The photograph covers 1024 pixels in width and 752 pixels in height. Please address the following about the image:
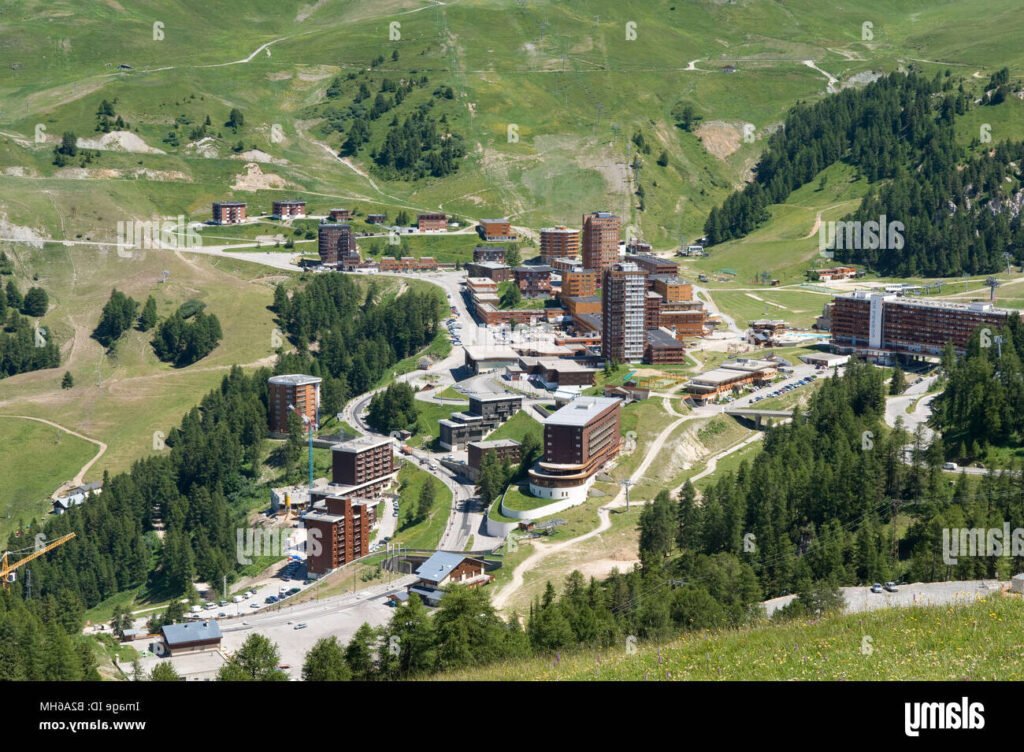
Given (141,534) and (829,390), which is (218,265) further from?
(829,390)

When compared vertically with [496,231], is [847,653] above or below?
below

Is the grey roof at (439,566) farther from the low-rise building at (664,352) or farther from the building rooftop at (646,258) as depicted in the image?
the building rooftop at (646,258)

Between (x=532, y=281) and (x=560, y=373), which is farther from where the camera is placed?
(x=532, y=281)

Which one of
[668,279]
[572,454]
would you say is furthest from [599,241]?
[572,454]

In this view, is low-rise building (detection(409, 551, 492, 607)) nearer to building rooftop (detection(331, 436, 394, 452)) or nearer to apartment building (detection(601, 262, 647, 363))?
building rooftop (detection(331, 436, 394, 452))

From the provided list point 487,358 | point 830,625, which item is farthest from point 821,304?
point 830,625

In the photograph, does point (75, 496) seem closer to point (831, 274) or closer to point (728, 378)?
point (728, 378)
